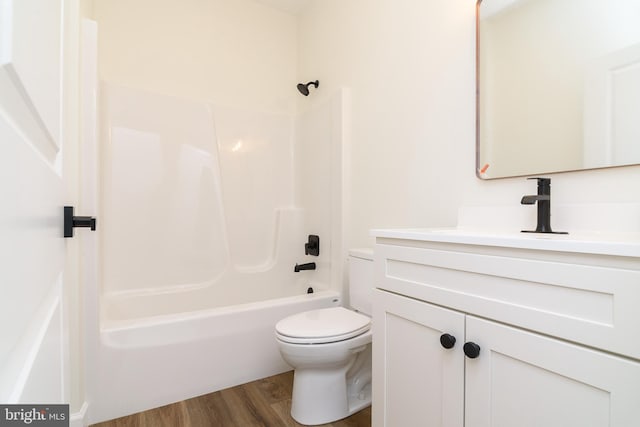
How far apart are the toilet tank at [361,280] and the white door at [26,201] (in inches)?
54.2

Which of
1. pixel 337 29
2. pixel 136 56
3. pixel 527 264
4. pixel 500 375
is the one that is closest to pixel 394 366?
pixel 500 375

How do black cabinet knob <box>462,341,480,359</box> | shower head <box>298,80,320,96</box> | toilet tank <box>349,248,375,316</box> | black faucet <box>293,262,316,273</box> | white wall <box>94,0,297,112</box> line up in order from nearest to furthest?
black cabinet knob <box>462,341,480,359</box>, toilet tank <box>349,248,375,316</box>, white wall <box>94,0,297,112</box>, black faucet <box>293,262,316,273</box>, shower head <box>298,80,320,96</box>

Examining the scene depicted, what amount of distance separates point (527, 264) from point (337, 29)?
6.87 ft

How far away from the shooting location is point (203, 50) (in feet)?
7.99

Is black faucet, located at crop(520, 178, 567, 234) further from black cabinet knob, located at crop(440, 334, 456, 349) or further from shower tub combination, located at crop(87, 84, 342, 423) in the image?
shower tub combination, located at crop(87, 84, 342, 423)

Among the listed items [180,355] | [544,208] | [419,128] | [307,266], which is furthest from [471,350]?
[307,266]

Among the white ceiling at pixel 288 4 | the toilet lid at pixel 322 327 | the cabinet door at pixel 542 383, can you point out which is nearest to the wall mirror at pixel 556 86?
the cabinet door at pixel 542 383

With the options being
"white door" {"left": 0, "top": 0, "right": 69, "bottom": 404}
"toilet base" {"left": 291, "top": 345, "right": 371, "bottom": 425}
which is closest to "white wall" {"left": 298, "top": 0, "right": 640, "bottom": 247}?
"toilet base" {"left": 291, "top": 345, "right": 371, "bottom": 425}

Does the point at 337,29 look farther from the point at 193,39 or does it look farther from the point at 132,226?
the point at 132,226

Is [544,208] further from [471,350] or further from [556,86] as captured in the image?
[471,350]

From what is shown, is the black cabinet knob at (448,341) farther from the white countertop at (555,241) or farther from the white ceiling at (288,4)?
the white ceiling at (288,4)

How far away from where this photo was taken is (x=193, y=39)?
2391mm

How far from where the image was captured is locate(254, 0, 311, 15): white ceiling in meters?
2.62

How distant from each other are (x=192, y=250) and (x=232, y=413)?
1.13 meters
